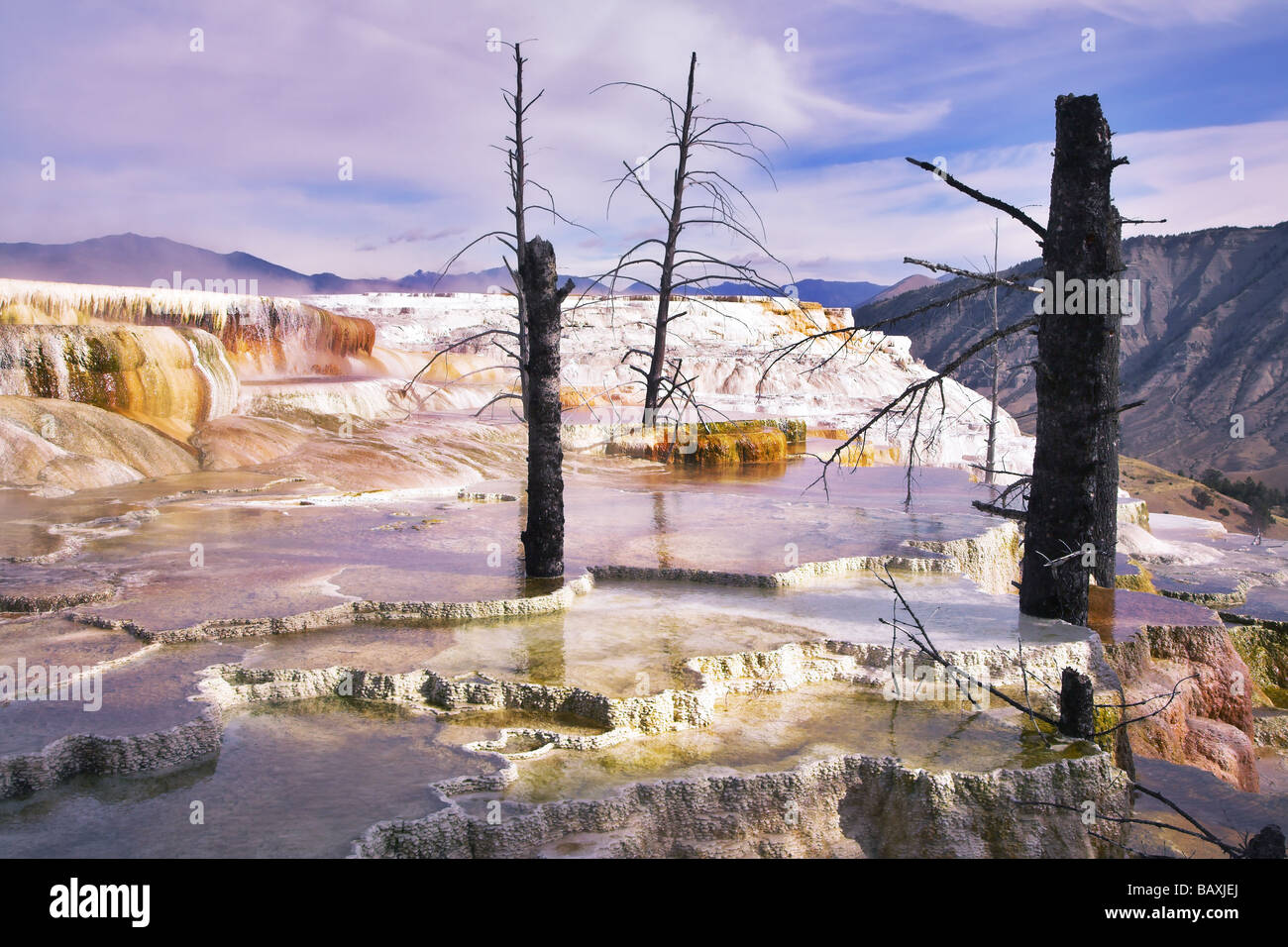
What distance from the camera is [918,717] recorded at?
4480mm

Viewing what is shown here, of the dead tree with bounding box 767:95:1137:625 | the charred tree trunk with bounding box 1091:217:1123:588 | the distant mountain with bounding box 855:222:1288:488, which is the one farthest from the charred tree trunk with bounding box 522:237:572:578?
the distant mountain with bounding box 855:222:1288:488

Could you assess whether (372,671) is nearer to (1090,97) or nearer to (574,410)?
(1090,97)

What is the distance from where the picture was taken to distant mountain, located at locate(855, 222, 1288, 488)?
212ft

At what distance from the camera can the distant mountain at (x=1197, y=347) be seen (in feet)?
212

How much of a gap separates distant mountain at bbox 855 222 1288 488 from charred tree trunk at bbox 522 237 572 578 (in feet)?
151

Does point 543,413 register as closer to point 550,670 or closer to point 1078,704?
point 550,670

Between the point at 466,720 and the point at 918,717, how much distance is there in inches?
86.0

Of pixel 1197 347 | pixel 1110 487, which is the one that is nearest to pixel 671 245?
pixel 1110 487

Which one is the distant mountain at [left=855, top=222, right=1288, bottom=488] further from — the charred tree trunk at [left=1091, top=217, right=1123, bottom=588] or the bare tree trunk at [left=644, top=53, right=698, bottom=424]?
the charred tree trunk at [left=1091, top=217, right=1123, bottom=588]

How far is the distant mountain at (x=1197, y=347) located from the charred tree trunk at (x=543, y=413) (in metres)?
46.1

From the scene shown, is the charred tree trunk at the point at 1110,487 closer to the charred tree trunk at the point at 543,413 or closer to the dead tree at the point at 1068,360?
the dead tree at the point at 1068,360
